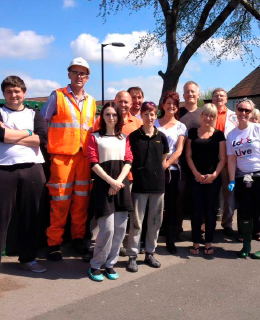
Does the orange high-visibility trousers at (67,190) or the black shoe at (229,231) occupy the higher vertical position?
the orange high-visibility trousers at (67,190)

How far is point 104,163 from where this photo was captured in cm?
389

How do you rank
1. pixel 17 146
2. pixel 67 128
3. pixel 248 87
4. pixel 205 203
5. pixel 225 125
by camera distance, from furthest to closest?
1. pixel 248 87
2. pixel 225 125
3. pixel 205 203
4. pixel 67 128
5. pixel 17 146

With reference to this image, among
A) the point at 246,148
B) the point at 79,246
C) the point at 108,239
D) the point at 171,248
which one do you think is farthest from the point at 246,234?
the point at 79,246

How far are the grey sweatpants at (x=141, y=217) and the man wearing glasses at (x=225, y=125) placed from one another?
1787mm

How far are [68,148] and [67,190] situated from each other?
50 cm

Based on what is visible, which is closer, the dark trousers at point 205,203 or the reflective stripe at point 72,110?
the reflective stripe at point 72,110

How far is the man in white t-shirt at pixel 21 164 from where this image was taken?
370 cm

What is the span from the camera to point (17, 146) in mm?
3756

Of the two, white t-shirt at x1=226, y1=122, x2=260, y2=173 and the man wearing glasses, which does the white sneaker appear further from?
the man wearing glasses

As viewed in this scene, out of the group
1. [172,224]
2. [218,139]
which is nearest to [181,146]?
[218,139]

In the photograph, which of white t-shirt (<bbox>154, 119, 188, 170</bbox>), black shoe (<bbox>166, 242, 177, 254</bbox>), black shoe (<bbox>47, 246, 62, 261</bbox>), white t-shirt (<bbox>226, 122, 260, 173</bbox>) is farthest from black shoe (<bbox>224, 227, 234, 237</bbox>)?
black shoe (<bbox>47, 246, 62, 261</bbox>)

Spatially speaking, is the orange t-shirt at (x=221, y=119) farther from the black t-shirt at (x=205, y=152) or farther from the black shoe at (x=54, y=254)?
the black shoe at (x=54, y=254)

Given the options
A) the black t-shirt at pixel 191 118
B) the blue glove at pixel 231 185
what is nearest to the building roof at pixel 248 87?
the black t-shirt at pixel 191 118

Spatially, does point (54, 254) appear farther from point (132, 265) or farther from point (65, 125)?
point (65, 125)
